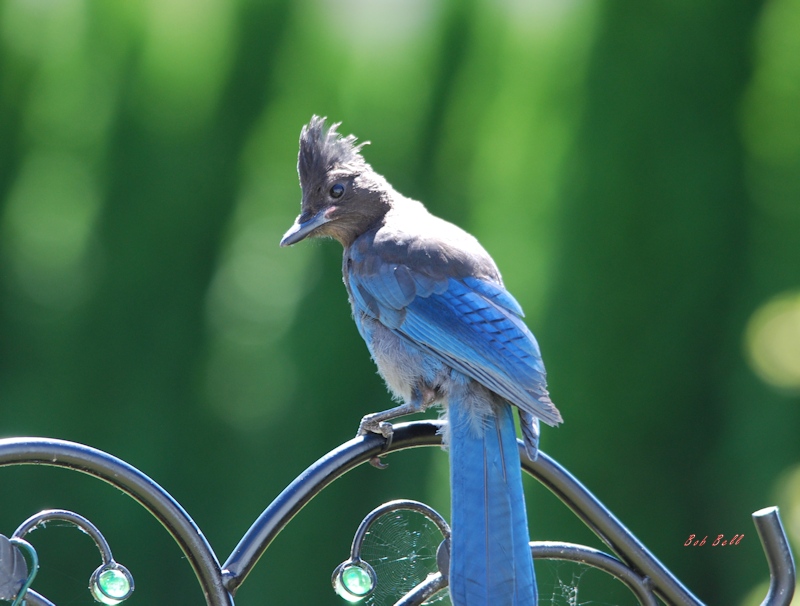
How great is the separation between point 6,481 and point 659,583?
3.12m

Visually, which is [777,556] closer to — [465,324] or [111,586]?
[465,324]

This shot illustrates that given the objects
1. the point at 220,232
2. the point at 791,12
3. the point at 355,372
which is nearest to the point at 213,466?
the point at 355,372

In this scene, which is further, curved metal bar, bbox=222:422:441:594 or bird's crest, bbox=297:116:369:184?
bird's crest, bbox=297:116:369:184

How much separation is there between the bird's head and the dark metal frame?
3.34 feet

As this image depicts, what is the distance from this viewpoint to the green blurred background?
4375 mm

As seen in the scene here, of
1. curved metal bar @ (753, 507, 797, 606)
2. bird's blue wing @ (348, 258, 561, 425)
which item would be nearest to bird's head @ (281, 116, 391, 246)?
bird's blue wing @ (348, 258, 561, 425)

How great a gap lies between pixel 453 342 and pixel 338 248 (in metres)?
1.90

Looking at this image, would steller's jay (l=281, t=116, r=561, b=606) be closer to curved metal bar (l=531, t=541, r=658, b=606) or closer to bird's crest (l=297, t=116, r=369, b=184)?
bird's crest (l=297, t=116, r=369, b=184)

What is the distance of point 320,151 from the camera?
3279mm

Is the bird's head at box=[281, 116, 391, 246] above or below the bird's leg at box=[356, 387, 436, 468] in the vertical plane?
Answer: above

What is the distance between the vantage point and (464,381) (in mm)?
2727

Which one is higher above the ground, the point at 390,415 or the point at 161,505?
the point at 390,415

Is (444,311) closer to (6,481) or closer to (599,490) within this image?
(599,490)

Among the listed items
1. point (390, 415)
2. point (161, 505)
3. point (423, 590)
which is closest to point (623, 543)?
point (423, 590)
